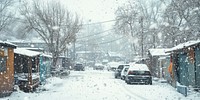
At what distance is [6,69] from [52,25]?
2790 centimetres

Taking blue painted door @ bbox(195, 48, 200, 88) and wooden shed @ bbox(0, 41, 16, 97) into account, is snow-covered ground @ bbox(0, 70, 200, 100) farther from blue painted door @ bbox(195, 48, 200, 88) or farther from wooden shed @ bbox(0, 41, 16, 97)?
blue painted door @ bbox(195, 48, 200, 88)

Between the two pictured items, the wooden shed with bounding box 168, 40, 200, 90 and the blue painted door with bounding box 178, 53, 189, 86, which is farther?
the blue painted door with bounding box 178, 53, 189, 86

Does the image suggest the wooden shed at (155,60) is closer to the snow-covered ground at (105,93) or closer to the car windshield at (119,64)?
the car windshield at (119,64)

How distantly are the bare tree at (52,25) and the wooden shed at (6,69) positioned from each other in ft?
85.9

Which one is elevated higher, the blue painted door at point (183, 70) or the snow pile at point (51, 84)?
the blue painted door at point (183, 70)

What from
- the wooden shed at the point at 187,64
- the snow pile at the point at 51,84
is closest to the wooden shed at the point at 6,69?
the snow pile at the point at 51,84

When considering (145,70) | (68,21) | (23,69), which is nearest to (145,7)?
(68,21)

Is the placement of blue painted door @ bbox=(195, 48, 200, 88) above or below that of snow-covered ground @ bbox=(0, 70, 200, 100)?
above

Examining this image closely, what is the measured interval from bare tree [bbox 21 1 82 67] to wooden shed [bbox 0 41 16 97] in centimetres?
2618

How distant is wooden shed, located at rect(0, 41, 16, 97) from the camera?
54.9 feet

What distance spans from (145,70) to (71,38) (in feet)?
75.3

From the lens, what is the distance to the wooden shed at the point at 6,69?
16734 mm

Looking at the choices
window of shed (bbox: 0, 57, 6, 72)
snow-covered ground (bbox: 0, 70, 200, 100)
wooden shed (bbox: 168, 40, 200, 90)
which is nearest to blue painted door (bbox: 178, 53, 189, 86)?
wooden shed (bbox: 168, 40, 200, 90)

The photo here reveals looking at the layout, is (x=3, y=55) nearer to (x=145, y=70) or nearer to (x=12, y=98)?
(x=12, y=98)
